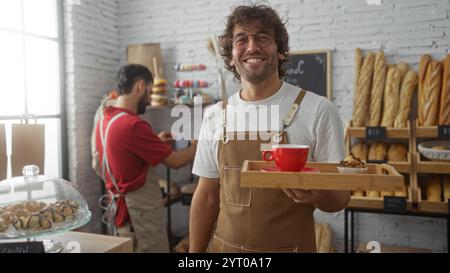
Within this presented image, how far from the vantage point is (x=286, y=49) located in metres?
1.64

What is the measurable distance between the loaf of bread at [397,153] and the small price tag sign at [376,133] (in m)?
0.19

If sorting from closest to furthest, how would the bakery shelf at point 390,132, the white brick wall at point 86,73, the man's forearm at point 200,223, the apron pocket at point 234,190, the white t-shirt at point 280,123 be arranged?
1. the white t-shirt at point 280,123
2. the apron pocket at point 234,190
3. the man's forearm at point 200,223
4. the bakery shelf at point 390,132
5. the white brick wall at point 86,73

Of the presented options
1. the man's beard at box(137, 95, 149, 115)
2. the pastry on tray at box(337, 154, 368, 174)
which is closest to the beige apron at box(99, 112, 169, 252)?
the man's beard at box(137, 95, 149, 115)

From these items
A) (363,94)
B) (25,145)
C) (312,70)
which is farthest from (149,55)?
(363,94)

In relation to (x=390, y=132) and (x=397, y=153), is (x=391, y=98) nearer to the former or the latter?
(x=390, y=132)

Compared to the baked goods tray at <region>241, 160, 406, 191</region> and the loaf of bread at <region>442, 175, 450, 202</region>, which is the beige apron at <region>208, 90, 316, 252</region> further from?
the loaf of bread at <region>442, 175, 450, 202</region>

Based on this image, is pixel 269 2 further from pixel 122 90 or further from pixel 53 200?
pixel 53 200

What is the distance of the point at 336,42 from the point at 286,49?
1.67m

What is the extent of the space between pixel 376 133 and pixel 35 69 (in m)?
2.75

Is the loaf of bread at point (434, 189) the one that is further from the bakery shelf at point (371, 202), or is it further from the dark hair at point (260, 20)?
the dark hair at point (260, 20)

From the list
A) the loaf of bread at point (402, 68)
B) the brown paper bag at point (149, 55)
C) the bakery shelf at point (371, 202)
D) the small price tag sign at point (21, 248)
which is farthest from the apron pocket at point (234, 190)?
the brown paper bag at point (149, 55)

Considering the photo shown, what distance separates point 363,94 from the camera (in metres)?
2.87

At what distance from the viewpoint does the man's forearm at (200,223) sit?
5.34ft

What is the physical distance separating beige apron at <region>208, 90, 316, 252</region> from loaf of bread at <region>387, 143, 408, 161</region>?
158 cm
